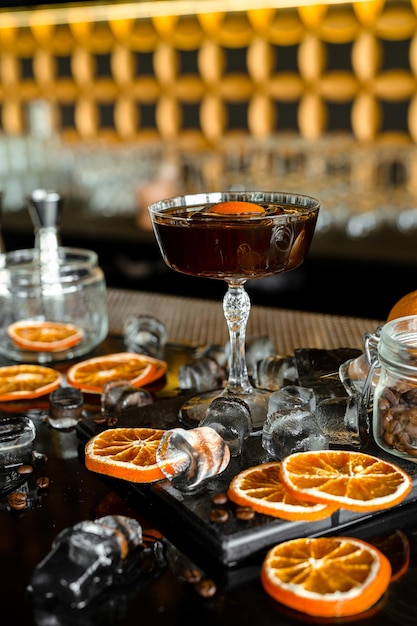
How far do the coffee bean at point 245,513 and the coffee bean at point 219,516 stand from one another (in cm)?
1

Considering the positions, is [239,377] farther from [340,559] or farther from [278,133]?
[278,133]

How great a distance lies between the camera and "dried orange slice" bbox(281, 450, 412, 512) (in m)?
0.73

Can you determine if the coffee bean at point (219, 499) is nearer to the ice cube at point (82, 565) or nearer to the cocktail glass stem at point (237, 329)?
the ice cube at point (82, 565)

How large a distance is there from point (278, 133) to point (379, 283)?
3.26 ft

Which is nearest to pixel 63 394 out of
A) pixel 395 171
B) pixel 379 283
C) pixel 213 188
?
pixel 379 283

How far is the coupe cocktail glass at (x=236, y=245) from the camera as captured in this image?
0.93 meters

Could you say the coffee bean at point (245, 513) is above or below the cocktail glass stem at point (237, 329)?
below

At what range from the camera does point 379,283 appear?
2697 mm

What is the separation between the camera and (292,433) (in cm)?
84

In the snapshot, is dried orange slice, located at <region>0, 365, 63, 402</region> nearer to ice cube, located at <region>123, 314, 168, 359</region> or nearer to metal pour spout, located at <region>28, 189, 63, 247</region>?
ice cube, located at <region>123, 314, 168, 359</region>

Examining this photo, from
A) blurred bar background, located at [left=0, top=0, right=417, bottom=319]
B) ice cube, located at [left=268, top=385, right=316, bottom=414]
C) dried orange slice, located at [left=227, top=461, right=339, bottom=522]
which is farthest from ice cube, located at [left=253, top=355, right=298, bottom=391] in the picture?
blurred bar background, located at [left=0, top=0, right=417, bottom=319]

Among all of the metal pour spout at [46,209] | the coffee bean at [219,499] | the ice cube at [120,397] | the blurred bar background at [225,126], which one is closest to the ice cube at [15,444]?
the ice cube at [120,397]

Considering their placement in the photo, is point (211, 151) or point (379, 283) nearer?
point (379, 283)

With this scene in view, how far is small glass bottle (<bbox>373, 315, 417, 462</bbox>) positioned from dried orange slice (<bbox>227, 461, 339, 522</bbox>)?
0.13 metres
